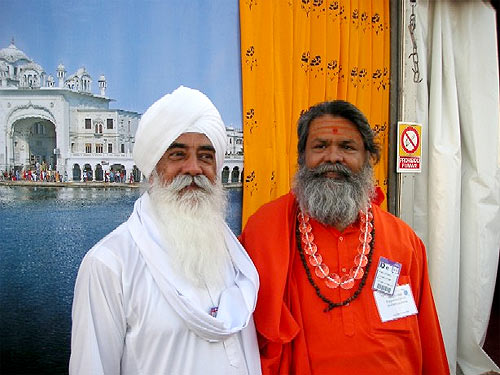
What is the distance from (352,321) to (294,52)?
1750mm

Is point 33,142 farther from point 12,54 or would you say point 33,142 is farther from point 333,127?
point 333,127

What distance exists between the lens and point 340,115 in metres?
2.10

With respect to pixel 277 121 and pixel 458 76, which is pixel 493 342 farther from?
pixel 277 121

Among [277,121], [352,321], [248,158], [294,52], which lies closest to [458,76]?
[294,52]

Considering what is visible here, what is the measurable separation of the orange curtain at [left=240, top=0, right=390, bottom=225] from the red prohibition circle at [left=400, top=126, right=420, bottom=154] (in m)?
0.23

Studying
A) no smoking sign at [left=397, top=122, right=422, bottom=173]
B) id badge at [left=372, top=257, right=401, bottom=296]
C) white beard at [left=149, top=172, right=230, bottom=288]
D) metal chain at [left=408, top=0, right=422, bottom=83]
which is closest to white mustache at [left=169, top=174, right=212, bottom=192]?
white beard at [left=149, top=172, right=230, bottom=288]

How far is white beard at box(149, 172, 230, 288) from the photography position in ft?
5.08

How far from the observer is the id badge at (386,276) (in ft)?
6.16

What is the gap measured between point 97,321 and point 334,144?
1.34 m

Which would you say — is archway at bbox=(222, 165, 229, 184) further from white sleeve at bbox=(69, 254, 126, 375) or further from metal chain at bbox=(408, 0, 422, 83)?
metal chain at bbox=(408, 0, 422, 83)

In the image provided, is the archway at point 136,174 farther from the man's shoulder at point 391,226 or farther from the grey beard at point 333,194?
the man's shoulder at point 391,226

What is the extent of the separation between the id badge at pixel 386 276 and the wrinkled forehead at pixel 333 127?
2.13 ft

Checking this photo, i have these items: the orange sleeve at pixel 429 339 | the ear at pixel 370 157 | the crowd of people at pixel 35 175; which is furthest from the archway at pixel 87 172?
the orange sleeve at pixel 429 339

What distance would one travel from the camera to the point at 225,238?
1.78m
